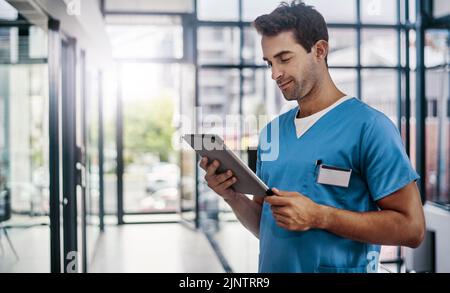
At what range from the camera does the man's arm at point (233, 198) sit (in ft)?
3.17

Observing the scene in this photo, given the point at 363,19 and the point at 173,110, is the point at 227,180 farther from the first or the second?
the point at 173,110

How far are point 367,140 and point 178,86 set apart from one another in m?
4.99

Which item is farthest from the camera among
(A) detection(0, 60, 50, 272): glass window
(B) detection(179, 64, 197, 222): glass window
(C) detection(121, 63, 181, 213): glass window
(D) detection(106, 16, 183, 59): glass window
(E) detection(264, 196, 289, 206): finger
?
(B) detection(179, 64, 197, 222): glass window

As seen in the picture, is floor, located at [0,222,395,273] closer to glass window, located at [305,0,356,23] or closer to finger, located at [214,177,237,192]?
finger, located at [214,177,237,192]

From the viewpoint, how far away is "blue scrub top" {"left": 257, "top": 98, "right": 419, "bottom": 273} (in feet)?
2.97

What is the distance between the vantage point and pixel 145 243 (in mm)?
5078

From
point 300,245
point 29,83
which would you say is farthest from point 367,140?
point 29,83

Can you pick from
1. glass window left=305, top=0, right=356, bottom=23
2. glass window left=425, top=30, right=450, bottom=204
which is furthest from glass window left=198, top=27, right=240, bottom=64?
glass window left=305, top=0, right=356, bottom=23

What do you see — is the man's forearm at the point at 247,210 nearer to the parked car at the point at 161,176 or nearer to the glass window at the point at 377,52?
the glass window at the point at 377,52

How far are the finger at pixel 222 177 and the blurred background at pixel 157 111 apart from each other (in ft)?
0.97

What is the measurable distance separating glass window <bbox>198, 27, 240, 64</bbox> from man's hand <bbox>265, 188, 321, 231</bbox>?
12.3 ft

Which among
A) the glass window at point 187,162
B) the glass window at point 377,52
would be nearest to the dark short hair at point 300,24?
the glass window at point 377,52

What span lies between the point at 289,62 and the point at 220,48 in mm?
4040

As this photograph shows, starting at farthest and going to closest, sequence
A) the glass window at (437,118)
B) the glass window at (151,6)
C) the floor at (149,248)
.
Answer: the glass window at (151,6), the glass window at (437,118), the floor at (149,248)
